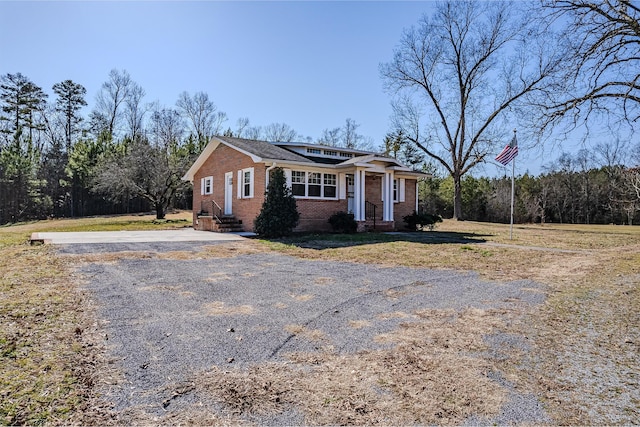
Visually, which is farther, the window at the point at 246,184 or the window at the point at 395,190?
the window at the point at 395,190

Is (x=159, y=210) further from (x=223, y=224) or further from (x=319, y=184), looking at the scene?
(x=319, y=184)

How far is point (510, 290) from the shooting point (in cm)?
621

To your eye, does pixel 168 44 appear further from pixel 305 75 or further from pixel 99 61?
pixel 305 75

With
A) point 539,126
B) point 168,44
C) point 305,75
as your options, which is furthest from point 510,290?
point 305,75

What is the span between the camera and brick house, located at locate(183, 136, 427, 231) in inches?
645

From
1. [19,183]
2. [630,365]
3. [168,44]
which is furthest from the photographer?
[19,183]

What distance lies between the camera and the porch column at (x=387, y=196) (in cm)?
1841

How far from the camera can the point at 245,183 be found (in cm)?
1725

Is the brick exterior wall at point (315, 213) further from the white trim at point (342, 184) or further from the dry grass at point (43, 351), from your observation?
the dry grass at point (43, 351)

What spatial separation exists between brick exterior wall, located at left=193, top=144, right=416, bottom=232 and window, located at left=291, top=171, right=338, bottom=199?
34 cm

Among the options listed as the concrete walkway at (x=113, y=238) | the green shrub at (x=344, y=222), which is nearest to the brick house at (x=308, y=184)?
the green shrub at (x=344, y=222)

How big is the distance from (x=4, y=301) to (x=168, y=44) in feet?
27.2

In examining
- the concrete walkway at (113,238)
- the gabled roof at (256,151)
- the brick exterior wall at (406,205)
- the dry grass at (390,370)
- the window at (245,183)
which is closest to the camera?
the dry grass at (390,370)

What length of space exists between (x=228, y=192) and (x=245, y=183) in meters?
2.06
